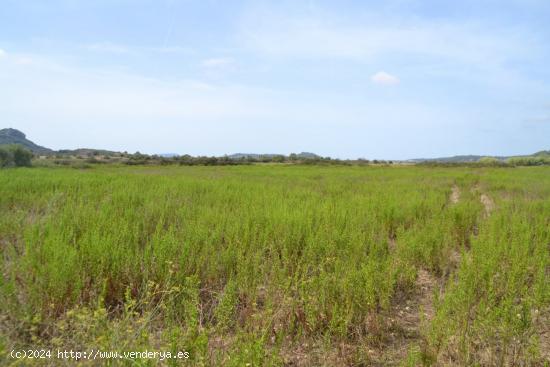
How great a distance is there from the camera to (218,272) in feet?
10.7

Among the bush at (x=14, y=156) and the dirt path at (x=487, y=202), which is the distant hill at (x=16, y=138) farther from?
the dirt path at (x=487, y=202)

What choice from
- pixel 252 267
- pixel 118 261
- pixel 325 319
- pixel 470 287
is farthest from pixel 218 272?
pixel 470 287

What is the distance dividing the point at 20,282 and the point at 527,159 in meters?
66.6

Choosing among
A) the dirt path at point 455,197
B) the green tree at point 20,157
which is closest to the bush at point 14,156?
the green tree at point 20,157

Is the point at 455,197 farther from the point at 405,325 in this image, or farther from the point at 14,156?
the point at 14,156

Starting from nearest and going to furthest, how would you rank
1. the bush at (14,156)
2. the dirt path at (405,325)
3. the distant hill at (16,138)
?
the dirt path at (405,325) < the bush at (14,156) < the distant hill at (16,138)

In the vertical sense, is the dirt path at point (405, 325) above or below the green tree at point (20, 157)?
below

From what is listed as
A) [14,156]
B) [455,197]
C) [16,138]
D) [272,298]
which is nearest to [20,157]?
[14,156]

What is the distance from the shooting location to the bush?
78.5 ft

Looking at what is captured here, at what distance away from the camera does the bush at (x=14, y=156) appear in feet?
78.5

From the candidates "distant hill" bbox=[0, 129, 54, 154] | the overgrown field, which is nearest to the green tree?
the overgrown field

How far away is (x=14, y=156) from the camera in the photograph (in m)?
25.6

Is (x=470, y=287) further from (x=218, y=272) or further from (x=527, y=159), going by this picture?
(x=527, y=159)

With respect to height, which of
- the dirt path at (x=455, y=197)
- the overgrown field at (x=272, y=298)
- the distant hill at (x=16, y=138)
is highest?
the distant hill at (x=16, y=138)
